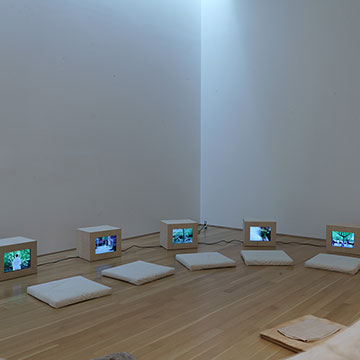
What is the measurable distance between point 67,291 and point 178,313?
67 cm

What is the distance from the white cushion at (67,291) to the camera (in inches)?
79.6

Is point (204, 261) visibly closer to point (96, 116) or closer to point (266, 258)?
point (266, 258)

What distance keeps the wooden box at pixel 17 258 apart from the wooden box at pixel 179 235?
1.17m

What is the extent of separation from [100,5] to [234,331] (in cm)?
316

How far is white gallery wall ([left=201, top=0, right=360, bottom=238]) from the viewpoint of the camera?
3605mm

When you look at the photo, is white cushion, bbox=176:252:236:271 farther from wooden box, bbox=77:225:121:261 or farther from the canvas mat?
the canvas mat

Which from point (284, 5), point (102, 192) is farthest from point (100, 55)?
point (284, 5)

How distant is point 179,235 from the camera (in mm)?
3426

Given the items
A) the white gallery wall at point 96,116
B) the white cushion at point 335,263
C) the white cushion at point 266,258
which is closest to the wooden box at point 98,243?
the white gallery wall at point 96,116

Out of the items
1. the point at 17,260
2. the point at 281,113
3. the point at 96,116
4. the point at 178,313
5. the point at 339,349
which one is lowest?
the point at 178,313

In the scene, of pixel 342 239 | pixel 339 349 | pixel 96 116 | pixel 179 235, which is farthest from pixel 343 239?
pixel 339 349

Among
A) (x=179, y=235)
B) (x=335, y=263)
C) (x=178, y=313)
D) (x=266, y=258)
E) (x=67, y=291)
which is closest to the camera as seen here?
(x=178, y=313)

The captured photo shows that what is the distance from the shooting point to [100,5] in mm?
3584

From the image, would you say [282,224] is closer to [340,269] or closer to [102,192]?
[340,269]
